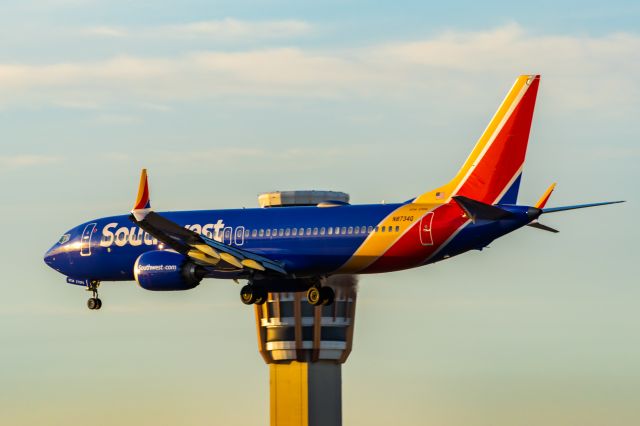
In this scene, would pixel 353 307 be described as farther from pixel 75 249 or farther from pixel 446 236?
pixel 446 236

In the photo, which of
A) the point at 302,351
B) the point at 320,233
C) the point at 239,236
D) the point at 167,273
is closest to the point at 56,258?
the point at 167,273

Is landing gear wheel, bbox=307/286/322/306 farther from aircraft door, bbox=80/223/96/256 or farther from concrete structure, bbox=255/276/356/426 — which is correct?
concrete structure, bbox=255/276/356/426

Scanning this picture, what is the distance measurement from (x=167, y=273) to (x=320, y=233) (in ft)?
25.6

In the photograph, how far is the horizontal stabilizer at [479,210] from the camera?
70938 mm

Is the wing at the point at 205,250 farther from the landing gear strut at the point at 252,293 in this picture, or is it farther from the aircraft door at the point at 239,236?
the landing gear strut at the point at 252,293

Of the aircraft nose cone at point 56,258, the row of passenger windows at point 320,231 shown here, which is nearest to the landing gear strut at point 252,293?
the row of passenger windows at point 320,231

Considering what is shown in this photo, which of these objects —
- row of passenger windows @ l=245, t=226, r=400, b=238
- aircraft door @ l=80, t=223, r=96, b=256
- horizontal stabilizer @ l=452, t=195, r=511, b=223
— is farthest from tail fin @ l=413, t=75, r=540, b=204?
aircraft door @ l=80, t=223, r=96, b=256

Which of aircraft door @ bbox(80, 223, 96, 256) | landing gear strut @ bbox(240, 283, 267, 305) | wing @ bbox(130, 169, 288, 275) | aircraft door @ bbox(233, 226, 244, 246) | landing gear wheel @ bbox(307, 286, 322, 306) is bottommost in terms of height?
landing gear wheel @ bbox(307, 286, 322, 306)

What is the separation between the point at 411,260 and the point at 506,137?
7222mm

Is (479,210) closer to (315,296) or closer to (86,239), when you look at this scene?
(315,296)

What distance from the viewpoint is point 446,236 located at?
73.6m

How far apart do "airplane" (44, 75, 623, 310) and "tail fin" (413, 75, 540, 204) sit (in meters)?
0.05

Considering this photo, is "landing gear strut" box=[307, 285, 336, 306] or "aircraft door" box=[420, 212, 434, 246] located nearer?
"aircraft door" box=[420, 212, 434, 246]

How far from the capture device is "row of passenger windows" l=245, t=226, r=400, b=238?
75.9 metres
